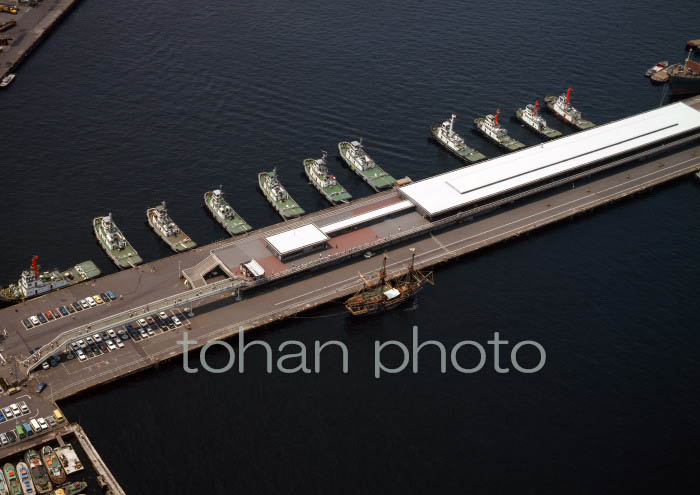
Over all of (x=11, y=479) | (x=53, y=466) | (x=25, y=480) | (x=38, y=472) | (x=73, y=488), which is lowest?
(x=73, y=488)

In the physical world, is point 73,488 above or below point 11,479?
below

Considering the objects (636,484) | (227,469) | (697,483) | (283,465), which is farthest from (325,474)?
(697,483)

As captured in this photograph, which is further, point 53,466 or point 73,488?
point 53,466

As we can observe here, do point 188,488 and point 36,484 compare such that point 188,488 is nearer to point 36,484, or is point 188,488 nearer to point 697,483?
point 36,484

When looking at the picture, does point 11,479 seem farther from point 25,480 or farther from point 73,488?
point 73,488

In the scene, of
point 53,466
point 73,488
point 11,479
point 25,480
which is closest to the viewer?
point 73,488

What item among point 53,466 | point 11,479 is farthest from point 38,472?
point 11,479
